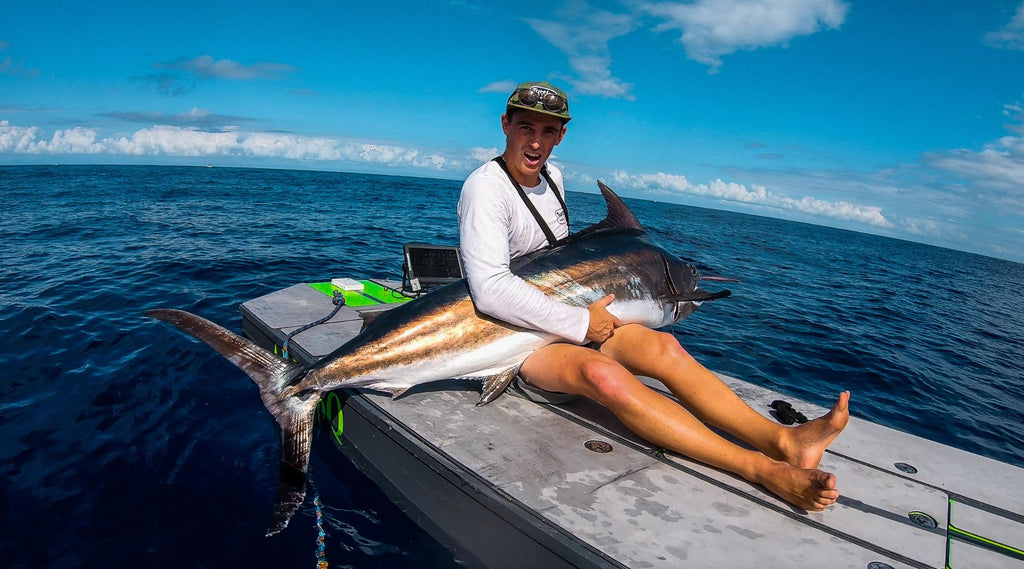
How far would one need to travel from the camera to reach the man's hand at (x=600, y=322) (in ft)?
11.4

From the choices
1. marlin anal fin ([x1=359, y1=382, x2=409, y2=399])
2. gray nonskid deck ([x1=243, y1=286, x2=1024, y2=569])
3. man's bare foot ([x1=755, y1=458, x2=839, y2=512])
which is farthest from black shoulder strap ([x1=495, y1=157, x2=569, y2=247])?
man's bare foot ([x1=755, y1=458, x2=839, y2=512])

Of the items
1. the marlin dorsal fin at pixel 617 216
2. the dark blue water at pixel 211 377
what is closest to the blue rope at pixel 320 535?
the dark blue water at pixel 211 377

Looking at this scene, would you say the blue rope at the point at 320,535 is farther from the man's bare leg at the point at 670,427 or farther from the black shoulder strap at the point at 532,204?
the black shoulder strap at the point at 532,204

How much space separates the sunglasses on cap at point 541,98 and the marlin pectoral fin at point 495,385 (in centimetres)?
178

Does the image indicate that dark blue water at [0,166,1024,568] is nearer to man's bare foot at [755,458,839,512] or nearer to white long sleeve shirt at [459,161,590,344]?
white long sleeve shirt at [459,161,590,344]

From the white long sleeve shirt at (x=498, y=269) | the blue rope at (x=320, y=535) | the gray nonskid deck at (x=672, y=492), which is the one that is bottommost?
the blue rope at (x=320, y=535)

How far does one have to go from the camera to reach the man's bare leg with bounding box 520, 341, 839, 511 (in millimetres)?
2727

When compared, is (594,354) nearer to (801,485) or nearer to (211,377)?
(801,485)

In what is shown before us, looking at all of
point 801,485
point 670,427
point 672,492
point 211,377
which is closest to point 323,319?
point 211,377

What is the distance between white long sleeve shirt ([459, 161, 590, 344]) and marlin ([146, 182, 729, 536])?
0.19 m

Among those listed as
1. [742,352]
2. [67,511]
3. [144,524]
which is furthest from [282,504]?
[742,352]

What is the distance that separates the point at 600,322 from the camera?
348cm

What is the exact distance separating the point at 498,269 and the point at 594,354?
2.67ft

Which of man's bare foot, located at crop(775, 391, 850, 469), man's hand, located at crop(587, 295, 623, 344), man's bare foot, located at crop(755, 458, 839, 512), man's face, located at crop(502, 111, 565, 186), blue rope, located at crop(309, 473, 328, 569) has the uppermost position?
man's face, located at crop(502, 111, 565, 186)
